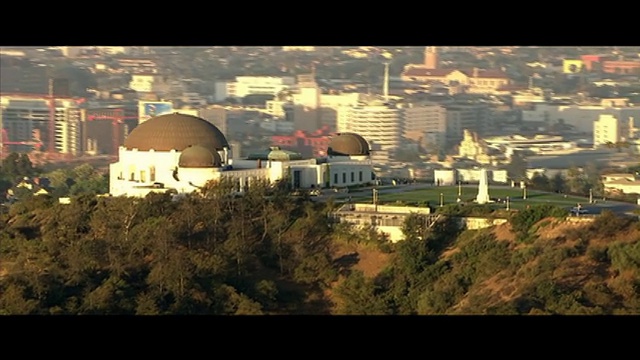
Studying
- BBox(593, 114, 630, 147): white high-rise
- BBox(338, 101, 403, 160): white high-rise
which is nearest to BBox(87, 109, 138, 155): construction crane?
BBox(338, 101, 403, 160): white high-rise

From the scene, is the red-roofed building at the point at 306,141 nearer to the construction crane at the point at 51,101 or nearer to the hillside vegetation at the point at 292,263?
the construction crane at the point at 51,101

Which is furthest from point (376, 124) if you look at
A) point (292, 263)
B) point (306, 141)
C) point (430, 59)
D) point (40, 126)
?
point (292, 263)

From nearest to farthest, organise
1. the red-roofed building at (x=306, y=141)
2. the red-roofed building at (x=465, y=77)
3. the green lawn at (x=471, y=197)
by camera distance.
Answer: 1. the green lawn at (x=471, y=197)
2. the red-roofed building at (x=306, y=141)
3. the red-roofed building at (x=465, y=77)

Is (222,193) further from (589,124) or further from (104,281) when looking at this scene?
(589,124)

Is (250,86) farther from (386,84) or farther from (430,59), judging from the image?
(430,59)

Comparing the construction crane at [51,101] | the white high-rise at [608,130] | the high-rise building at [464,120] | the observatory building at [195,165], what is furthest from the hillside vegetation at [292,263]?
the high-rise building at [464,120]

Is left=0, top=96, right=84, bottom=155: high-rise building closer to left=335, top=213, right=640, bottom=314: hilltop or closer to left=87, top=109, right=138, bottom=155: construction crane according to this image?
left=87, top=109, right=138, bottom=155: construction crane
